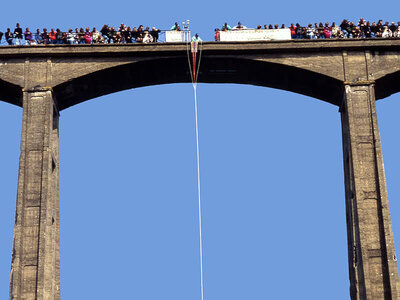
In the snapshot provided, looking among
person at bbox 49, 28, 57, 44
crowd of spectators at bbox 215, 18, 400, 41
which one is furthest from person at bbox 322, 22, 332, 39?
person at bbox 49, 28, 57, 44

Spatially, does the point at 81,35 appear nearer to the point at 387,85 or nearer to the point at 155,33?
the point at 155,33

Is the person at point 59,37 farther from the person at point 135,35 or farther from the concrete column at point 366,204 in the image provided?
the concrete column at point 366,204

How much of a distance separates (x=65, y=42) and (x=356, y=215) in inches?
692

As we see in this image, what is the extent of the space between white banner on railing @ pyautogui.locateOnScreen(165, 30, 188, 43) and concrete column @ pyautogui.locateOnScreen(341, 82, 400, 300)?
29.2ft

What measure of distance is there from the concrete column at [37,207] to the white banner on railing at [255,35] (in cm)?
966

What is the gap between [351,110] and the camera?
58344 mm

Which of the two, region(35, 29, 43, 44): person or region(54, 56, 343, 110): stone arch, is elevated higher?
region(35, 29, 43, 44): person

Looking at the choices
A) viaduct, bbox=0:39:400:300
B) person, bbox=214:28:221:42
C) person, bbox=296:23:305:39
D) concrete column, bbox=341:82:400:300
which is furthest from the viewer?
person, bbox=296:23:305:39

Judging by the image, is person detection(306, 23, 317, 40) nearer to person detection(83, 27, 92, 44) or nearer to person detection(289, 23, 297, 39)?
person detection(289, 23, 297, 39)

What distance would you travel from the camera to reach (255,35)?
198 feet

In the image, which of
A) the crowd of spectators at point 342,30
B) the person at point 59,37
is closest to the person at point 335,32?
the crowd of spectators at point 342,30

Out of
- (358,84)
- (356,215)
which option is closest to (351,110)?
(358,84)

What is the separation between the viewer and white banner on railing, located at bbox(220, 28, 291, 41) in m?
60.4

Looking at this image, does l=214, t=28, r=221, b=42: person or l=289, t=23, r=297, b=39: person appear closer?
l=214, t=28, r=221, b=42: person
